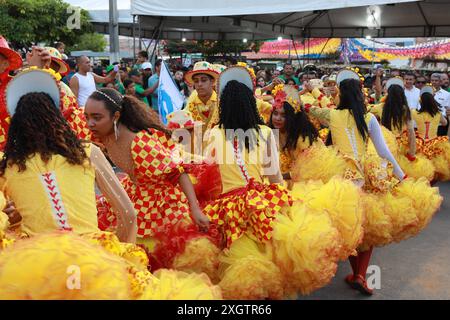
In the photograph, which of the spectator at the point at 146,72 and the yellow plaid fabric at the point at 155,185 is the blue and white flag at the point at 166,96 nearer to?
the spectator at the point at 146,72

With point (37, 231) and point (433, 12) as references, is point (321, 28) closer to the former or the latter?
point (433, 12)

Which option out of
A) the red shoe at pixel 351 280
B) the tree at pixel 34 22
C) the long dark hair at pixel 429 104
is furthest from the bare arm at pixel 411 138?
the tree at pixel 34 22

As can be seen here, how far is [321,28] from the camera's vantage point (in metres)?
15.8

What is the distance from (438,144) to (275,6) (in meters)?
4.84

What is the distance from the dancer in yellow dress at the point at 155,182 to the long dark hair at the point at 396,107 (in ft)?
13.3

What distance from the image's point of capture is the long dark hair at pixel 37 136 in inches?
98.6

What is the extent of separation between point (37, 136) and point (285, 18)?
41.9 ft

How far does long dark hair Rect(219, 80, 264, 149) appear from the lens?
3570 mm

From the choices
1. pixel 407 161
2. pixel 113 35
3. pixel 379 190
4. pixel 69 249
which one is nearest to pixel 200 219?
pixel 69 249

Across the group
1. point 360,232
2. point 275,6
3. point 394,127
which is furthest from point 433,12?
point 360,232

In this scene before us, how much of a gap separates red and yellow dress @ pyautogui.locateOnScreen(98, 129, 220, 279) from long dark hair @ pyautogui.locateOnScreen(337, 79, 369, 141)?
6.62 feet

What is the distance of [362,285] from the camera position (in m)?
4.61

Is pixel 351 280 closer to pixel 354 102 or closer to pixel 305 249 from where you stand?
pixel 354 102
